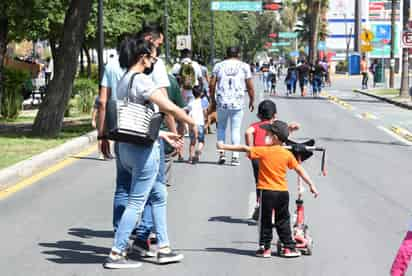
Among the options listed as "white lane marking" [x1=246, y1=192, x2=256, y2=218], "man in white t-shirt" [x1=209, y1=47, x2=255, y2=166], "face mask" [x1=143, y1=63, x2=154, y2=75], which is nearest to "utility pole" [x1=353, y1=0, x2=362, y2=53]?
"man in white t-shirt" [x1=209, y1=47, x2=255, y2=166]

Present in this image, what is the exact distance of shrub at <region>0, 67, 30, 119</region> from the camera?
24875mm

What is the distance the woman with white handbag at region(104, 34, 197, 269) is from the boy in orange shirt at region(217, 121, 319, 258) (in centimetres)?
83

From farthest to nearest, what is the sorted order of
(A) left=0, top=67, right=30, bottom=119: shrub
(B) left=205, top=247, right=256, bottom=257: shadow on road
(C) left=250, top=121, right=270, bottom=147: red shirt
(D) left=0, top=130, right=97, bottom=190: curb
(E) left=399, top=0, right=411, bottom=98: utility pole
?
1. (E) left=399, top=0, right=411, bottom=98: utility pole
2. (A) left=0, top=67, right=30, bottom=119: shrub
3. (D) left=0, top=130, right=97, bottom=190: curb
4. (C) left=250, top=121, right=270, bottom=147: red shirt
5. (B) left=205, top=247, right=256, bottom=257: shadow on road

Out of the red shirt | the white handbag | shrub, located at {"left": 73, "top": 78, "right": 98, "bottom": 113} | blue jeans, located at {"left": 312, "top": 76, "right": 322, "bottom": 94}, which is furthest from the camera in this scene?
blue jeans, located at {"left": 312, "top": 76, "right": 322, "bottom": 94}

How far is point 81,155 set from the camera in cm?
1691

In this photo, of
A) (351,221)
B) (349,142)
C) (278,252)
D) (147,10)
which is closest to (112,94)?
(278,252)

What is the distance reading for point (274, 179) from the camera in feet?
26.3

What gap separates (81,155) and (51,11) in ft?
52.3

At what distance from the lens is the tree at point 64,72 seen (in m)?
19.5

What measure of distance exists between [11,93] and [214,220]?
16624 mm

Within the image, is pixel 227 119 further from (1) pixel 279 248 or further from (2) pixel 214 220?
(1) pixel 279 248

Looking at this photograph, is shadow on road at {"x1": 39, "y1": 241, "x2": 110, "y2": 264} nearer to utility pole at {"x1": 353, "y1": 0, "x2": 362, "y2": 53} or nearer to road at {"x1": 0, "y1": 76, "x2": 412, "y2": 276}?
road at {"x1": 0, "y1": 76, "x2": 412, "y2": 276}

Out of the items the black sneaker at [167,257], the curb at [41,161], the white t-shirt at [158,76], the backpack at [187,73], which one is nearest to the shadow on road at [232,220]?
the black sneaker at [167,257]

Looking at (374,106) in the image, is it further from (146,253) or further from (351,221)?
(146,253)
